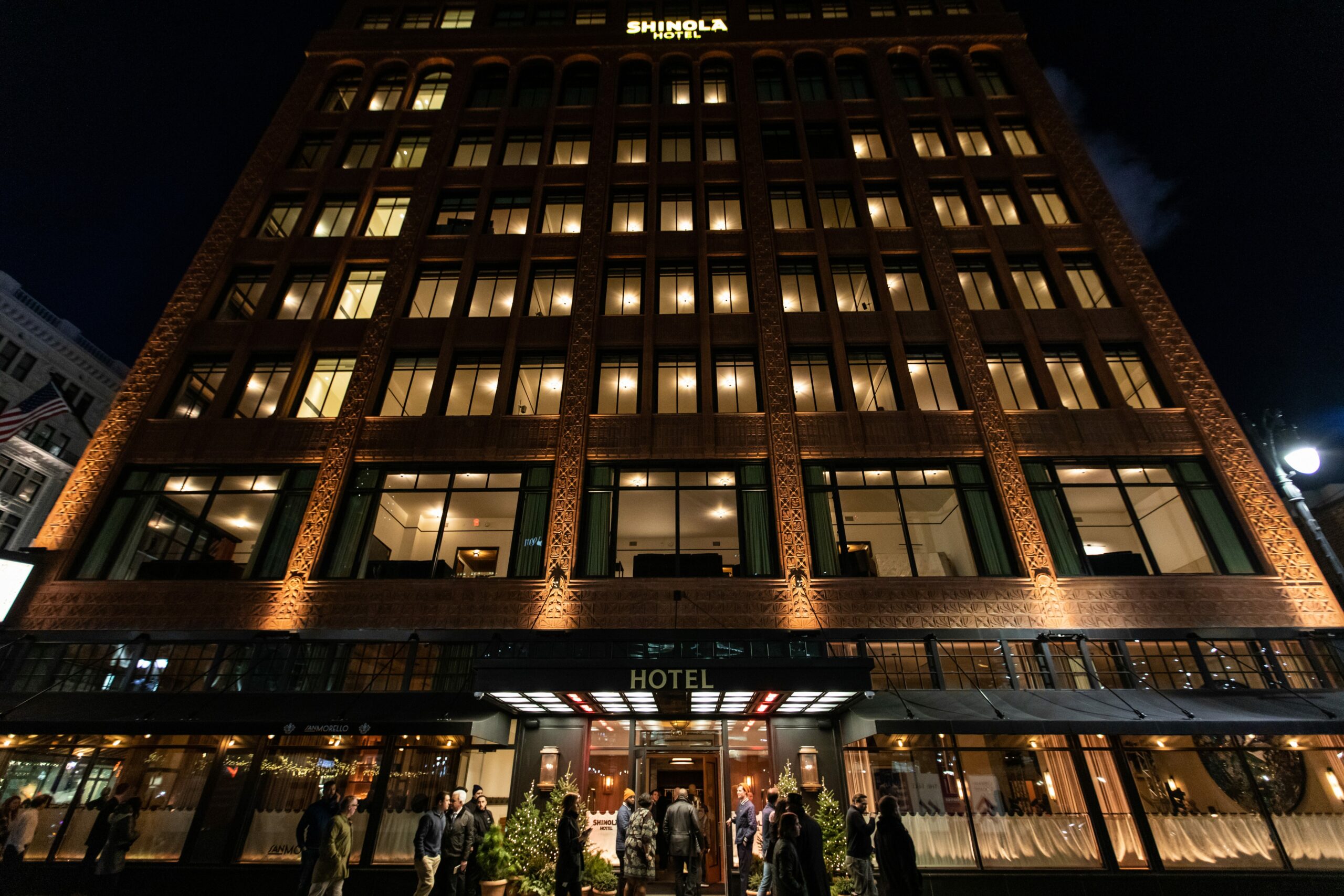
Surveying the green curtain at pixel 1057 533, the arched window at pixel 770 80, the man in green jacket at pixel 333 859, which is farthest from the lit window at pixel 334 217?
the green curtain at pixel 1057 533

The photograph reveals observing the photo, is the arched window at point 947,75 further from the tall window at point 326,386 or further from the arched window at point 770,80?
the tall window at point 326,386

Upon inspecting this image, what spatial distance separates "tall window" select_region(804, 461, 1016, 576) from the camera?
16.9 metres

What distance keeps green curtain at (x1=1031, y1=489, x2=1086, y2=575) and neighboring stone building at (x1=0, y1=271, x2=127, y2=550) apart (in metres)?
54.5

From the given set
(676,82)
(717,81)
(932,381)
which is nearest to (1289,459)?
(932,381)

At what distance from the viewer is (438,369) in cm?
2050

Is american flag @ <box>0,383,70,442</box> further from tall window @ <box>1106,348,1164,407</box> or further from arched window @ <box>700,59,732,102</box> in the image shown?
tall window @ <box>1106,348,1164,407</box>

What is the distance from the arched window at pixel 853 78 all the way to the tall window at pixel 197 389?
2704cm

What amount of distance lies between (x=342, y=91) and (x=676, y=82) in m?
15.7

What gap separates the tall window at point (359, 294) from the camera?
22.3 m

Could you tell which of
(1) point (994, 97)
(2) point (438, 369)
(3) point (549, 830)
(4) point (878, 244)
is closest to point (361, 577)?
(2) point (438, 369)

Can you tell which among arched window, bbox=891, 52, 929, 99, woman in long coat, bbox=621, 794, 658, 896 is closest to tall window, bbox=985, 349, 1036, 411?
arched window, bbox=891, 52, 929, 99

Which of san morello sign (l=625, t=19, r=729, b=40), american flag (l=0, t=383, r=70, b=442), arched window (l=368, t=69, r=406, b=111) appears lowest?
american flag (l=0, t=383, r=70, b=442)

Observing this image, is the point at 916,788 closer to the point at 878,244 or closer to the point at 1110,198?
the point at 878,244

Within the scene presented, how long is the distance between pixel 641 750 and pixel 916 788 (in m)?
6.42
